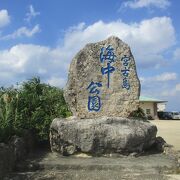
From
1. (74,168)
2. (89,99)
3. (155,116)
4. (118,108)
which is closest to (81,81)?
(89,99)

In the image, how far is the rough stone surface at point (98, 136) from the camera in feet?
34.1

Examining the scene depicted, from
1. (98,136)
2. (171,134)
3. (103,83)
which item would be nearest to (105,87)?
(103,83)

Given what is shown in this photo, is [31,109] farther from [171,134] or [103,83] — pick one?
[171,134]

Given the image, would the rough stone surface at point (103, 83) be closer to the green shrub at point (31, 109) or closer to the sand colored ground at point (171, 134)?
the green shrub at point (31, 109)

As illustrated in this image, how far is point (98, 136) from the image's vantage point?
10.4 meters

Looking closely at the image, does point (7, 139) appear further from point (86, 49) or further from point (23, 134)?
point (86, 49)

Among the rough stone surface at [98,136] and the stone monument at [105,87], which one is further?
the stone monument at [105,87]

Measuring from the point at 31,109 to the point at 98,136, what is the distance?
3171mm

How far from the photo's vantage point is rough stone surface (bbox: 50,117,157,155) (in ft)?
34.1

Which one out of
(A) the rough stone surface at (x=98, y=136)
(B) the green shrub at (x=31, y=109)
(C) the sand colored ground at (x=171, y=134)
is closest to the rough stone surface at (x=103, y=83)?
(A) the rough stone surface at (x=98, y=136)

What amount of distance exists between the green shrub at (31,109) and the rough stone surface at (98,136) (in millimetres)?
1158

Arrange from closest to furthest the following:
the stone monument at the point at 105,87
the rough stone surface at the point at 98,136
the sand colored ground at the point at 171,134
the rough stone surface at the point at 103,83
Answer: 1. the rough stone surface at the point at 98,136
2. the stone monument at the point at 105,87
3. the rough stone surface at the point at 103,83
4. the sand colored ground at the point at 171,134

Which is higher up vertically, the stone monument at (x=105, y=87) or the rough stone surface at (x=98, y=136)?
the stone monument at (x=105, y=87)

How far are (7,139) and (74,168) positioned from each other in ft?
6.40
